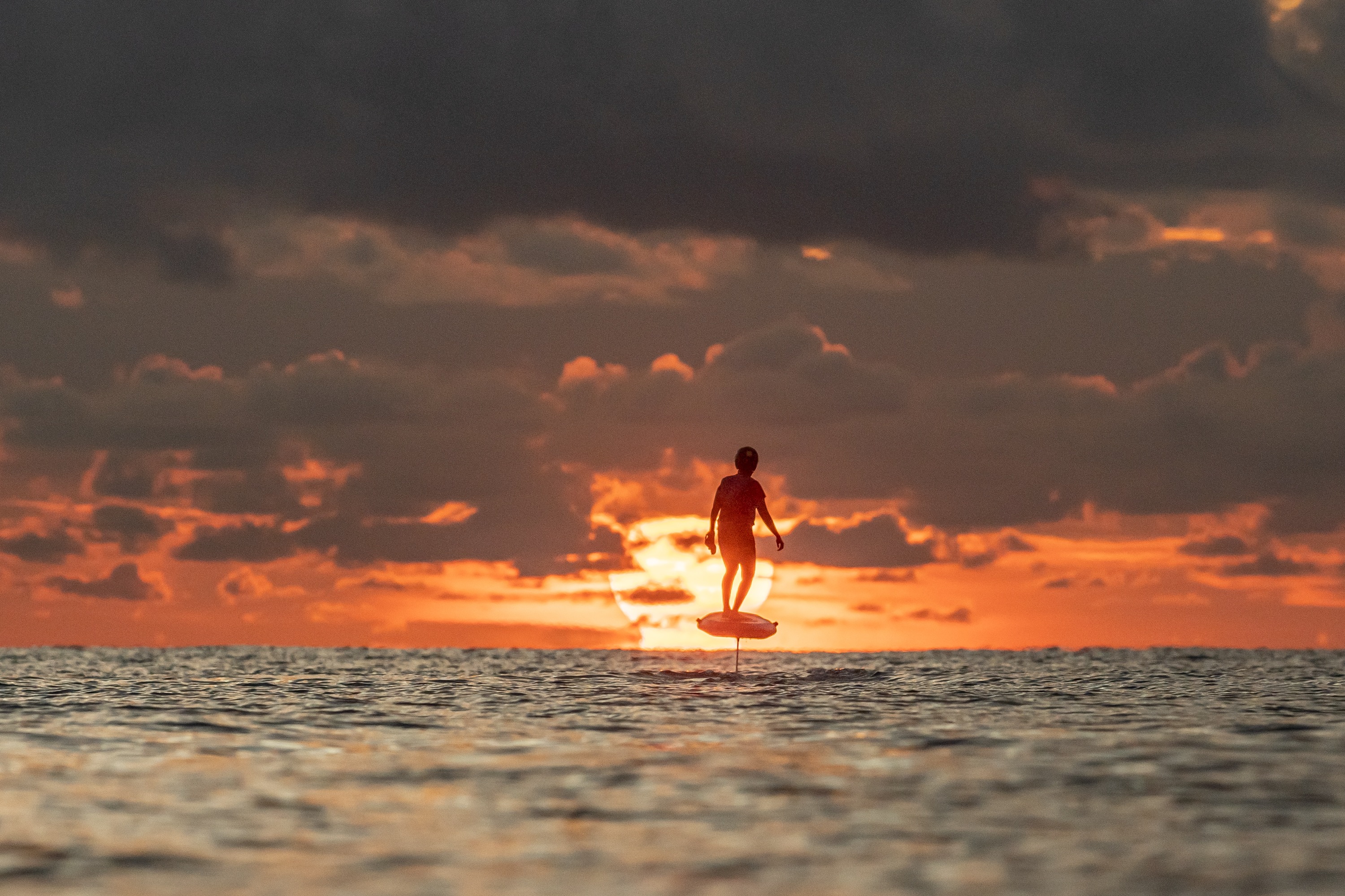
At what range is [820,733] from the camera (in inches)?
661

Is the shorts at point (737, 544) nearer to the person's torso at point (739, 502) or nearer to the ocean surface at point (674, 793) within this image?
the person's torso at point (739, 502)

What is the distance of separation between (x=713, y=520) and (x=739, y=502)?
0.58 m

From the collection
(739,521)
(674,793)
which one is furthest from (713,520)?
(674,793)

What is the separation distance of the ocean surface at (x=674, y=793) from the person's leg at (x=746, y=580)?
4.83m

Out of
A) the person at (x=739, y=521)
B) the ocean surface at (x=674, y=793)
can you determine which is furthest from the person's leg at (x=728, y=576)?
the ocean surface at (x=674, y=793)

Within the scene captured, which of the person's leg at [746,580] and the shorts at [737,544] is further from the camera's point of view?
the person's leg at [746,580]

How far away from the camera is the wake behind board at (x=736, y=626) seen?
1118 inches

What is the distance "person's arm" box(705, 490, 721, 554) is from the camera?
28375mm

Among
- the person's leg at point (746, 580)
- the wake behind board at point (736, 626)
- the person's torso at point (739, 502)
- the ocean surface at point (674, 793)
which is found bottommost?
the ocean surface at point (674, 793)

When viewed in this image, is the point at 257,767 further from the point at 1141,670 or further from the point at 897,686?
the point at 1141,670

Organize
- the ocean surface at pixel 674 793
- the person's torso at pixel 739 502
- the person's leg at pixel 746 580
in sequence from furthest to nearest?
the person's leg at pixel 746 580 < the person's torso at pixel 739 502 < the ocean surface at pixel 674 793

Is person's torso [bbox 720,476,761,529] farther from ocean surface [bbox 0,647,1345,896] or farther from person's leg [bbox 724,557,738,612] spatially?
ocean surface [bbox 0,647,1345,896]

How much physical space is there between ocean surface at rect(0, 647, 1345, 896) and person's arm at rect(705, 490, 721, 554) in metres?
5.05

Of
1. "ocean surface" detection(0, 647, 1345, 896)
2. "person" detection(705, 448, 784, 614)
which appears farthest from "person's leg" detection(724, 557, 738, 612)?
"ocean surface" detection(0, 647, 1345, 896)
